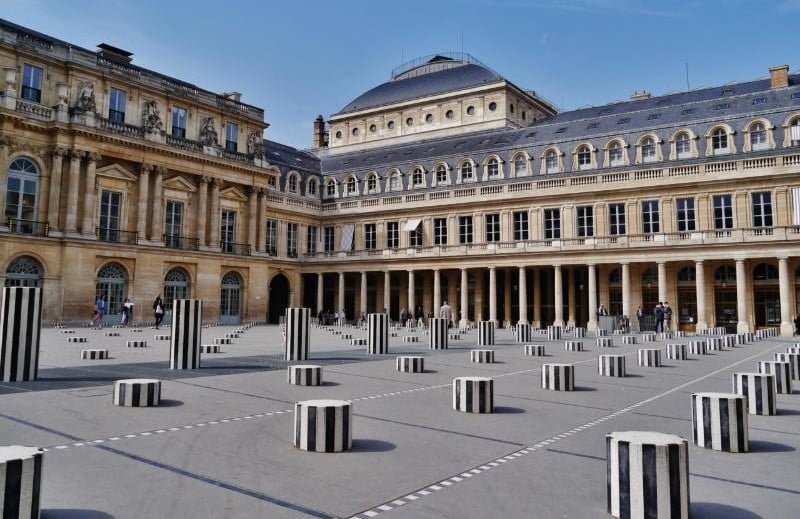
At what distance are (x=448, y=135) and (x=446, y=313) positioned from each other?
Result: 115 ft

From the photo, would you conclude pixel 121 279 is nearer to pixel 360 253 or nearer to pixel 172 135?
pixel 172 135

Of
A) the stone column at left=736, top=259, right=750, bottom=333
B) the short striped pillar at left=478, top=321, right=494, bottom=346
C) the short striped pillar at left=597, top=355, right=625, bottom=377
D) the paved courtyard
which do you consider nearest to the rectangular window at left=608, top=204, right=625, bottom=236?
the stone column at left=736, top=259, right=750, bottom=333

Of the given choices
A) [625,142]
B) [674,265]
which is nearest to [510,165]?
[625,142]

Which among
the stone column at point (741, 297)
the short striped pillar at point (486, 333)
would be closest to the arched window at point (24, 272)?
the short striped pillar at point (486, 333)

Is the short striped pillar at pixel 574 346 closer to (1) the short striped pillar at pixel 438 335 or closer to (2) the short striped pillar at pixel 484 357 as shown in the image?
(1) the short striped pillar at pixel 438 335

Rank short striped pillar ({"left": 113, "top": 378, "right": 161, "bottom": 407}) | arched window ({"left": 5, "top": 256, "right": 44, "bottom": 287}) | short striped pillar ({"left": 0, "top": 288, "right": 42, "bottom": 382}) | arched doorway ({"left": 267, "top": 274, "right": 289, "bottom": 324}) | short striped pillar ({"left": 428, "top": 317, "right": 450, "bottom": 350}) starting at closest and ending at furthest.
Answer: short striped pillar ({"left": 113, "top": 378, "right": 161, "bottom": 407}) → short striped pillar ({"left": 0, "top": 288, "right": 42, "bottom": 382}) → short striped pillar ({"left": 428, "top": 317, "right": 450, "bottom": 350}) → arched window ({"left": 5, "top": 256, "right": 44, "bottom": 287}) → arched doorway ({"left": 267, "top": 274, "right": 289, "bottom": 324})

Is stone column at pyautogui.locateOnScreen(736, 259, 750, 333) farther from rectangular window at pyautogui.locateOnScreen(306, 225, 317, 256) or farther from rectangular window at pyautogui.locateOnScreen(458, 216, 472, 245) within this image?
rectangular window at pyautogui.locateOnScreen(306, 225, 317, 256)

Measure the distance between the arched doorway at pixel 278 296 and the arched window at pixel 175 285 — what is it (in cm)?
1147

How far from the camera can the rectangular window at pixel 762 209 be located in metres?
37.8

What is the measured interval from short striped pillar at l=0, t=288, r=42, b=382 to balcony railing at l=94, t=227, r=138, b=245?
29133 millimetres

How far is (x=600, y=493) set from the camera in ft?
16.6

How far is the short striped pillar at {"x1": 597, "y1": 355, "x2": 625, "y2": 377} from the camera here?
13828 mm

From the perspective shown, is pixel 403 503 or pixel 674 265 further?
pixel 674 265

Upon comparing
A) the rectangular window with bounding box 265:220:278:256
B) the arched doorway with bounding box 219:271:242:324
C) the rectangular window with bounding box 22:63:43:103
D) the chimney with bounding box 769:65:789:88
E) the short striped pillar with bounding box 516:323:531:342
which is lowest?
the short striped pillar with bounding box 516:323:531:342
